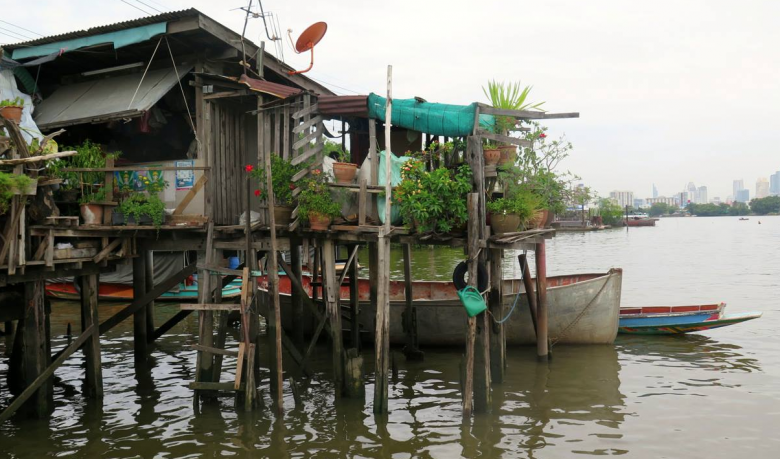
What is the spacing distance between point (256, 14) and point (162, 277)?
10221 millimetres

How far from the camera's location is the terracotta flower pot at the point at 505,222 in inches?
352

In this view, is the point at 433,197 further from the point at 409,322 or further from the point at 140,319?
Result: the point at 140,319

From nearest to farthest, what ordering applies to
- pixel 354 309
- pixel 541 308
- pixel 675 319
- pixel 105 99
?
pixel 105 99
pixel 541 308
pixel 354 309
pixel 675 319

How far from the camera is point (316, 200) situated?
9555mm

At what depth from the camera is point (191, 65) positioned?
34.9 feet

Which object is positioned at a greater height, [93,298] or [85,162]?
[85,162]

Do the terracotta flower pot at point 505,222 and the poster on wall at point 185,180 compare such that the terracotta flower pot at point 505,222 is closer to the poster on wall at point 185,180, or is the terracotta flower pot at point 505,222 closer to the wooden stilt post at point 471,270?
the wooden stilt post at point 471,270

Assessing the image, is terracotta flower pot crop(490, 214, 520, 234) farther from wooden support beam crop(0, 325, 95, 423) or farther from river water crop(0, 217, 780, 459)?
wooden support beam crop(0, 325, 95, 423)

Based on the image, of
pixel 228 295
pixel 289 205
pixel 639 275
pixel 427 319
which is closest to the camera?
pixel 289 205

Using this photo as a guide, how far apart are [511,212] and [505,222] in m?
0.17

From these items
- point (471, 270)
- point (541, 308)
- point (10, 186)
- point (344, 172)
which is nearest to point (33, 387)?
point (10, 186)

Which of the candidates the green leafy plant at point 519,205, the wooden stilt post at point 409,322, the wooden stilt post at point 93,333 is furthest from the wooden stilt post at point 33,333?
the green leafy plant at point 519,205

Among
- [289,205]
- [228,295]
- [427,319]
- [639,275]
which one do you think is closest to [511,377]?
[427,319]

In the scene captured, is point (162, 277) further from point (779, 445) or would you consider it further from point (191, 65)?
point (779, 445)
